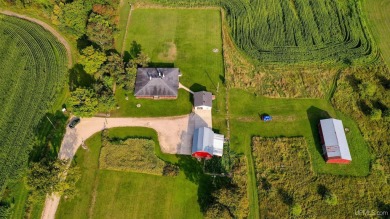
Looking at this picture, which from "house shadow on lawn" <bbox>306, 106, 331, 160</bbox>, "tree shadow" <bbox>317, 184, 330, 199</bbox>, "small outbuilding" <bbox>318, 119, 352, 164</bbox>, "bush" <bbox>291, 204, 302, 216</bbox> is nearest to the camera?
"bush" <bbox>291, 204, 302, 216</bbox>

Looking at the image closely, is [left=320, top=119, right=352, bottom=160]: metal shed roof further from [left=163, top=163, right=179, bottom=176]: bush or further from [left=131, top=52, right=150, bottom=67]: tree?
[left=131, top=52, right=150, bottom=67]: tree

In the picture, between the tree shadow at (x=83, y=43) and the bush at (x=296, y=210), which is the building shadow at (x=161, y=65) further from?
the bush at (x=296, y=210)

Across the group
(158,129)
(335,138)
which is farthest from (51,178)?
(335,138)

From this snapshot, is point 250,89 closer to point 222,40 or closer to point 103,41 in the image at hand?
point 222,40

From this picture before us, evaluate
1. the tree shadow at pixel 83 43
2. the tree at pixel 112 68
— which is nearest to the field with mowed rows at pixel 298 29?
the tree shadow at pixel 83 43

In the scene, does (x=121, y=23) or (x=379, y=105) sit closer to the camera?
(x=379, y=105)

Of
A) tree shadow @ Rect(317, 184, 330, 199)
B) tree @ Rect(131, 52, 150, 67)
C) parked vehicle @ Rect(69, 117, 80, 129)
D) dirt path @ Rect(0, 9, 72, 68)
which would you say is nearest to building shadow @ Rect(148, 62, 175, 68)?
tree @ Rect(131, 52, 150, 67)

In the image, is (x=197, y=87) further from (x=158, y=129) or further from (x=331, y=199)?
(x=331, y=199)
